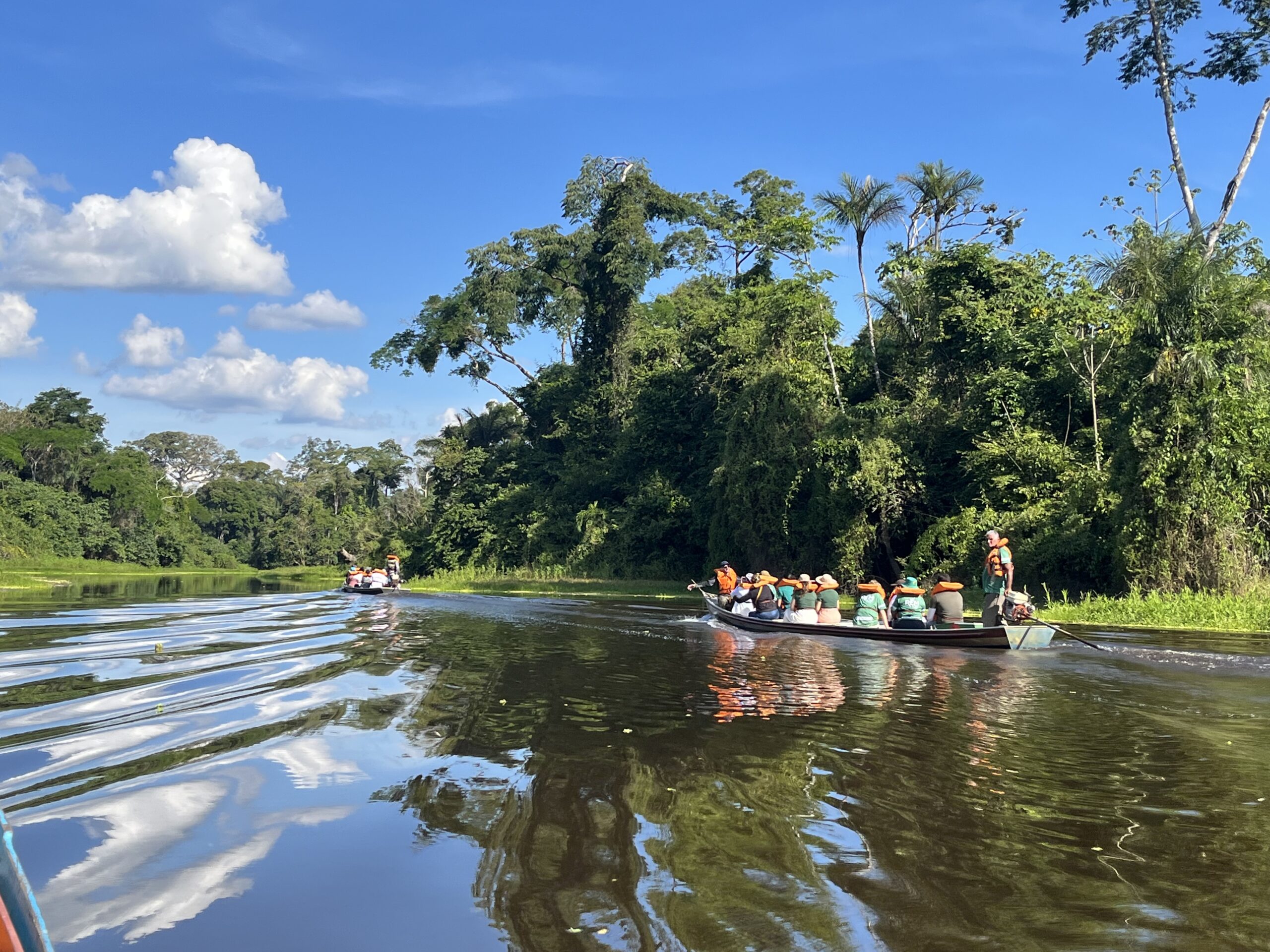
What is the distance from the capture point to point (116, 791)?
6770 mm

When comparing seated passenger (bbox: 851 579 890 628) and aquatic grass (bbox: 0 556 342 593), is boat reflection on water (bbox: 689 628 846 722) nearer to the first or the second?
seated passenger (bbox: 851 579 890 628)

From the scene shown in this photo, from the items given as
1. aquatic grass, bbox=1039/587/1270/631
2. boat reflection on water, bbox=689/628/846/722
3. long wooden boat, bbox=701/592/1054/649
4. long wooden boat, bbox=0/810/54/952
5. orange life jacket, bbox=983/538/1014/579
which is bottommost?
boat reflection on water, bbox=689/628/846/722

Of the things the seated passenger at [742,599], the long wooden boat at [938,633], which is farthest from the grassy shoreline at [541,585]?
the long wooden boat at [938,633]

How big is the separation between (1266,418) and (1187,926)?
18.1m

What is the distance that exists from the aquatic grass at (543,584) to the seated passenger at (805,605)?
1229 cm

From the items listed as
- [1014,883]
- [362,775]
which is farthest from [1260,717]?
[362,775]

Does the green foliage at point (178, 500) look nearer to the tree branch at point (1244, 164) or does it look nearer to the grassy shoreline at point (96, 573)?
the grassy shoreline at point (96, 573)

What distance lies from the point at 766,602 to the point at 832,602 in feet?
4.96

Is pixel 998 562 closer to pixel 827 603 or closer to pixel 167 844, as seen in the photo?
pixel 827 603

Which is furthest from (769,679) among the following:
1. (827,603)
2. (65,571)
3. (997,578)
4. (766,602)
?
(65,571)

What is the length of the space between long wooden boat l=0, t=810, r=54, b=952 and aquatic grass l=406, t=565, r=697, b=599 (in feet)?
102

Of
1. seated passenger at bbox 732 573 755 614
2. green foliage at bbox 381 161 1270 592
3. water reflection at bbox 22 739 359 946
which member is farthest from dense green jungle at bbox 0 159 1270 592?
water reflection at bbox 22 739 359 946

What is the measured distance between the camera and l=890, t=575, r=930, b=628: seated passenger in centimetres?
1714

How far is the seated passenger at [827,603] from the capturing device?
1991 cm
